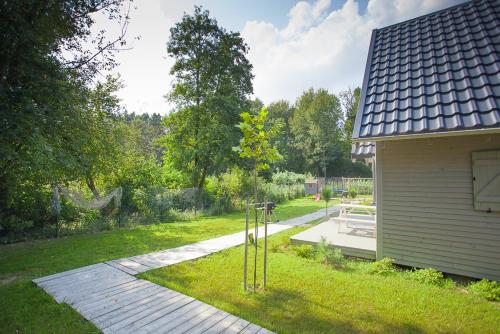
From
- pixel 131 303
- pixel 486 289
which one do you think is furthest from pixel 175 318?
pixel 486 289

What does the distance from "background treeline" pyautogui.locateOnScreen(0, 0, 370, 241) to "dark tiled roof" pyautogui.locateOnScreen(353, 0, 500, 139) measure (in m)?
2.99

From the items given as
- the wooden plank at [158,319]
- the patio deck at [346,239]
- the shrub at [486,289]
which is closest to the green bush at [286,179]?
the patio deck at [346,239]

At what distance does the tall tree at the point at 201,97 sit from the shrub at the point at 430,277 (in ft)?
35.8

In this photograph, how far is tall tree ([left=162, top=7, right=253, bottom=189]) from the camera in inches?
553

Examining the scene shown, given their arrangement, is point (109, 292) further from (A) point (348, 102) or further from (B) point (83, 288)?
(A) point (348, 102)

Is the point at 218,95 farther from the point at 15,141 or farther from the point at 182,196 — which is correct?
the point at 15,141

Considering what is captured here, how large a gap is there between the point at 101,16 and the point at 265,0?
17.2 ft

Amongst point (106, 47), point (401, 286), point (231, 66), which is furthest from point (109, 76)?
point (401, 286)

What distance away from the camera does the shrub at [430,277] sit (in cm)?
409

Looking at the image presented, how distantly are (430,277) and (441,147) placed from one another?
7.62 ft

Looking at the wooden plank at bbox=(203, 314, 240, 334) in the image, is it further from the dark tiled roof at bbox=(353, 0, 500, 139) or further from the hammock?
the hammock

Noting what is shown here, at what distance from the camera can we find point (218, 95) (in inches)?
581

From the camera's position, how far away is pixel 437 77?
4.45 metres

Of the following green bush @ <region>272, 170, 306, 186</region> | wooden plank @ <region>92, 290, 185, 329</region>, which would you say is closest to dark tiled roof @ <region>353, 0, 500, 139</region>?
wooden plank @ <region>92, 290, 185, 329</region>
